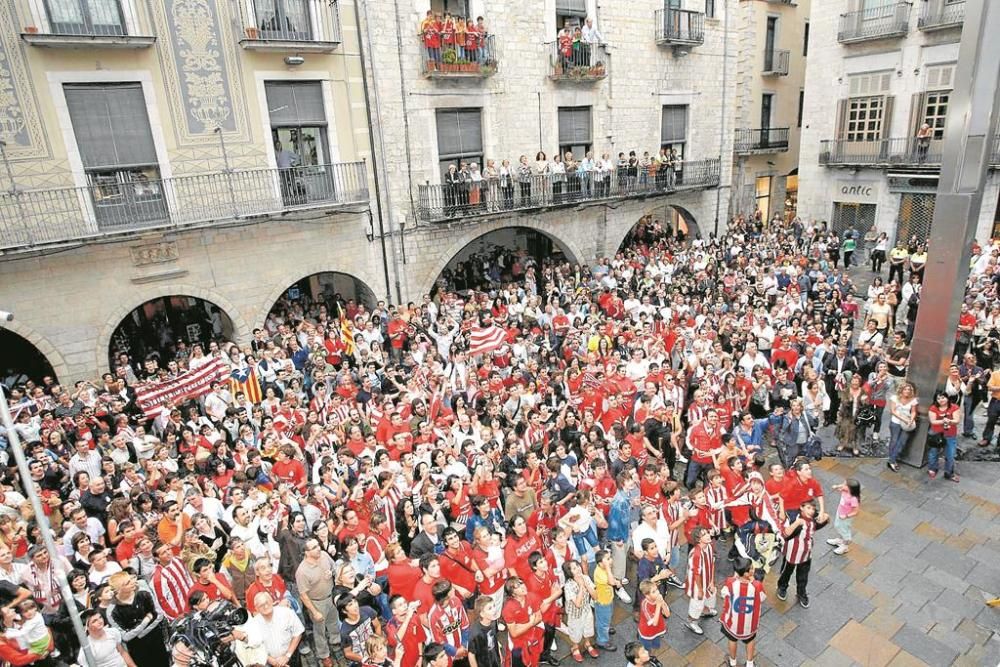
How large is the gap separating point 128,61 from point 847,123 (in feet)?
79.6

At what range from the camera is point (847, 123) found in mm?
24562

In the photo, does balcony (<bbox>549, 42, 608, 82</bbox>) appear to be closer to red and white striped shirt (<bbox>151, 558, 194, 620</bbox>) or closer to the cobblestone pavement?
the cobblestone pavement

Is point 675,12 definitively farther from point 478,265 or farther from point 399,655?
point 399,655

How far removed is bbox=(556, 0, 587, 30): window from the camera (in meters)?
19.7

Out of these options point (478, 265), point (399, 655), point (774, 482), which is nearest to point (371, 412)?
point (399, 655)

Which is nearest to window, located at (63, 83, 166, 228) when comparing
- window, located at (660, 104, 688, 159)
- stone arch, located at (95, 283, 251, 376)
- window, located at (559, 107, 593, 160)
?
stone arch, located at (95, 283, 251, 376)

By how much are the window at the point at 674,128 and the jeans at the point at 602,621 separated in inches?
770

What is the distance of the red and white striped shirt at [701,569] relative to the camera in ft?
23.6

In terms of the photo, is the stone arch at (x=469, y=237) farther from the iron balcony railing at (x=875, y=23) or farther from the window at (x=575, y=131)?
the iron balcony railing at (x=875, y=23)

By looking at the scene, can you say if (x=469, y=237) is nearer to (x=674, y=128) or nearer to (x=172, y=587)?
(x=674, y=128)

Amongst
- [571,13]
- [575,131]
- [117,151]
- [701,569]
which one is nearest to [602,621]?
[701,569]

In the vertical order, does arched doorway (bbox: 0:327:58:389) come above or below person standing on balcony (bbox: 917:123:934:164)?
below

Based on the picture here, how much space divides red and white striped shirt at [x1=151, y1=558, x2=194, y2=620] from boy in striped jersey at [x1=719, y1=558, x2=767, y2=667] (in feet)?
18.5

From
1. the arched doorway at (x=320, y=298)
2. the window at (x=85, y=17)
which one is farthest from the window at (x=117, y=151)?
the arched doorway at (x=320, y=298)
